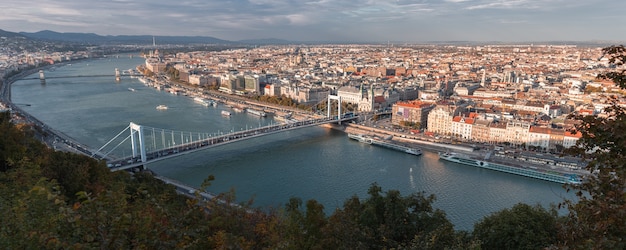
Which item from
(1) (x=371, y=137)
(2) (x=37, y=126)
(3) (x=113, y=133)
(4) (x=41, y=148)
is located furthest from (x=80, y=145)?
(1) (x=371, y=137)

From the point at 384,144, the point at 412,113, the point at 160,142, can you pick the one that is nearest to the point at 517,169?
the point at 384,144

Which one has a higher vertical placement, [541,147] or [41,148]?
[41,148]

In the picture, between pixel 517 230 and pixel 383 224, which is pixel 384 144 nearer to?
pixel 517 230

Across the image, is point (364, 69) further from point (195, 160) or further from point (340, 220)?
point (340, 220)

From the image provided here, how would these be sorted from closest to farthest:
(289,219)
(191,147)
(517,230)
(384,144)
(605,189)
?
1. (605,189)
2. (289,219)
3. (517,230)
4. (191,147)
5. (384,144)

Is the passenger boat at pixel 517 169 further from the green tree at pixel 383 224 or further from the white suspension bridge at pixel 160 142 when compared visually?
the green tree at pixel 383 224

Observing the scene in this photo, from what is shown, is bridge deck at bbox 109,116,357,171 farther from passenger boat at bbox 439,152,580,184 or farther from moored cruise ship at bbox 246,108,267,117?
passenger boat at bbox 439,152,580,184
